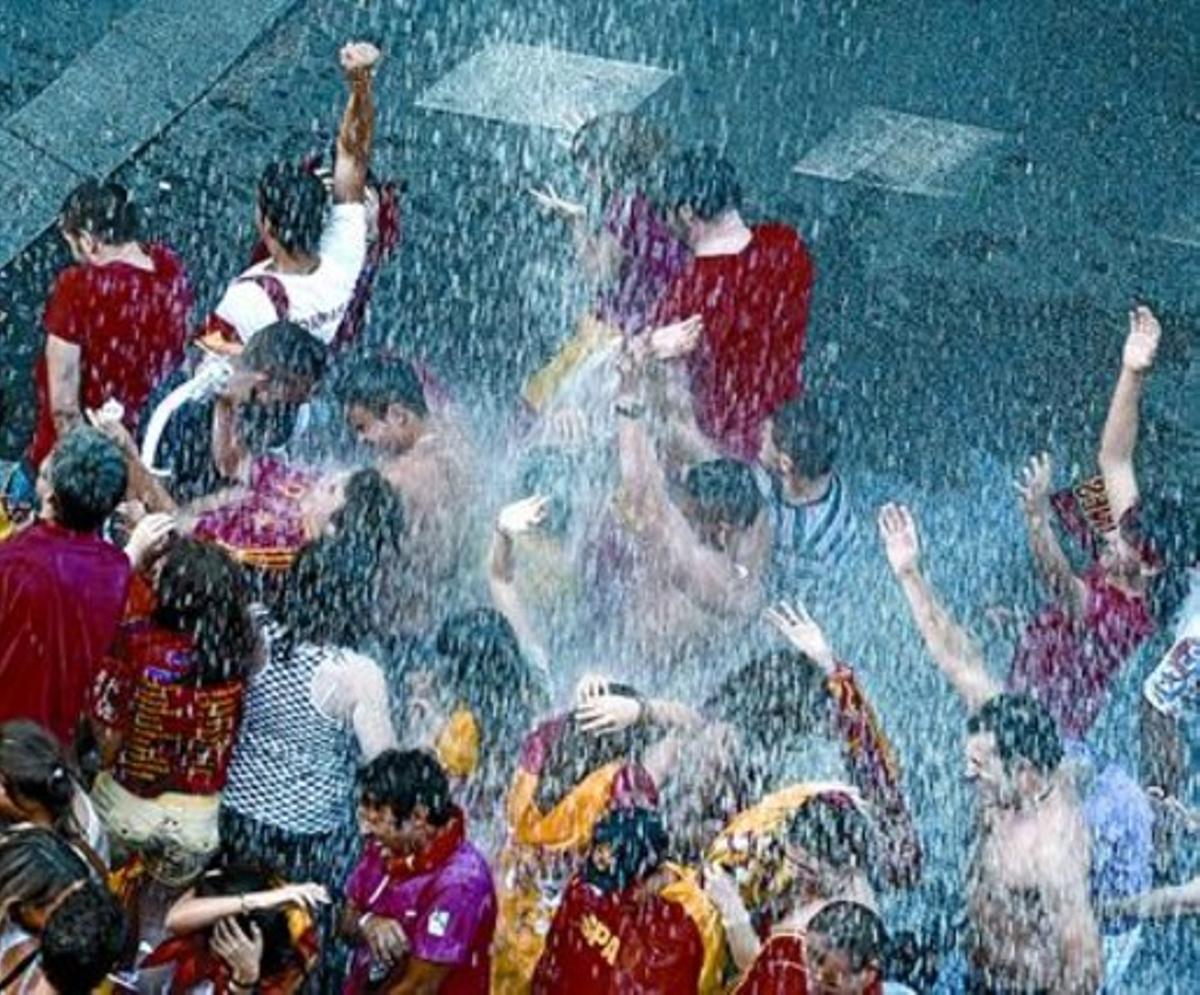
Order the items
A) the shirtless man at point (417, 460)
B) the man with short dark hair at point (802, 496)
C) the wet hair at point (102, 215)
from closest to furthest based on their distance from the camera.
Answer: the shirtless man at point (417, 460) → the man with short dark hair at point (802, 496) → the wet hair at point (102, 215)

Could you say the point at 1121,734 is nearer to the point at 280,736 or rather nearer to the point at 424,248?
the point at 280,736

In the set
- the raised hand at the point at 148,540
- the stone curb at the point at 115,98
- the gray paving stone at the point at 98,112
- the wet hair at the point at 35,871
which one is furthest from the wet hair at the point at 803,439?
the gray paving stone at the point at 98,112

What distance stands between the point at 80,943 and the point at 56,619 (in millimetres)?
1310

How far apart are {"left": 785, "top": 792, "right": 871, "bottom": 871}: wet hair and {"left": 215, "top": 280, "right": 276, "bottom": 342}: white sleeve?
2567mm

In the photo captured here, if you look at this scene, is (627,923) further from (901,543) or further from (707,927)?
(901,543)

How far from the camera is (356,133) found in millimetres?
10500

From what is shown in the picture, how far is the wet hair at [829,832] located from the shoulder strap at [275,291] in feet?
8.52

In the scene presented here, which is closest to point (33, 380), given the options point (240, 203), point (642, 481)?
point (240, 203)

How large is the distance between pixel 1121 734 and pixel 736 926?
6.60 ft

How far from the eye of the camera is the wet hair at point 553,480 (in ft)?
31.4

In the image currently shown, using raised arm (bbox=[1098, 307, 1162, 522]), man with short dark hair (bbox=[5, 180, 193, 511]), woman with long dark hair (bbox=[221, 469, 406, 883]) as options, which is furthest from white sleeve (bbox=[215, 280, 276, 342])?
raised arm (bbox=[1098, 307, 1162, 522])

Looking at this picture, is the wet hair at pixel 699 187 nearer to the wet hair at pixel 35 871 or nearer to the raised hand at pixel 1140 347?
the raised hand at pixel 1140 347

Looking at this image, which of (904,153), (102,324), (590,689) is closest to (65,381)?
(102,324)

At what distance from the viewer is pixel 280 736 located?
855 centimetres
